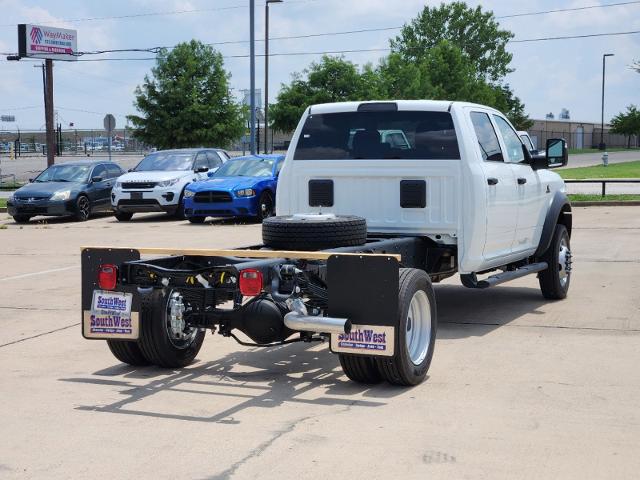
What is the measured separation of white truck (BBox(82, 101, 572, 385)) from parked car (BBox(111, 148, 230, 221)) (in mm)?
13547

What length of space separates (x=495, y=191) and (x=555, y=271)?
1.84m

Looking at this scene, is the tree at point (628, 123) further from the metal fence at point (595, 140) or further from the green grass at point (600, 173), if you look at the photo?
the green grass at point (600, 173)

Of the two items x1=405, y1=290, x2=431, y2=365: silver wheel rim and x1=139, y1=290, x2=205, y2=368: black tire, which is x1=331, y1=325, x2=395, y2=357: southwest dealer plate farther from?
x1=139, y1=290, x2=205, y2=368: black tire

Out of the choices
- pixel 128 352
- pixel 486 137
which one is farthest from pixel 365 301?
pixel 486 137

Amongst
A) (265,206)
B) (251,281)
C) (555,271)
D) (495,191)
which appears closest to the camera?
(251,281)

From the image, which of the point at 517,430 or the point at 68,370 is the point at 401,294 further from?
the point at 68,370

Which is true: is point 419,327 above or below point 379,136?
below

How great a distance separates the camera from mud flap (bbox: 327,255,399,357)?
611cm

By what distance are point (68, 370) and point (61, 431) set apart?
66.2 inches

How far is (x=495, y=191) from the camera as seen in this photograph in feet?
28.1

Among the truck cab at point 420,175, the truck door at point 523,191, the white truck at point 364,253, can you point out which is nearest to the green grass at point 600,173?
the truck door at point 523,191

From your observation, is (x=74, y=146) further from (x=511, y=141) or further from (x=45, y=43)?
(x=511, y=141)

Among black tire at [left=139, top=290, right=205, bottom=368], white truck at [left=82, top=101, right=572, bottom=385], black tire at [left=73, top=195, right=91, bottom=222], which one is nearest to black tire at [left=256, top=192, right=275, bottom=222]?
black tire at [left=73, top=195, right=91, bottom=222]

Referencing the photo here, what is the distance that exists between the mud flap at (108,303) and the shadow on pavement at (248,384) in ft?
1.13
